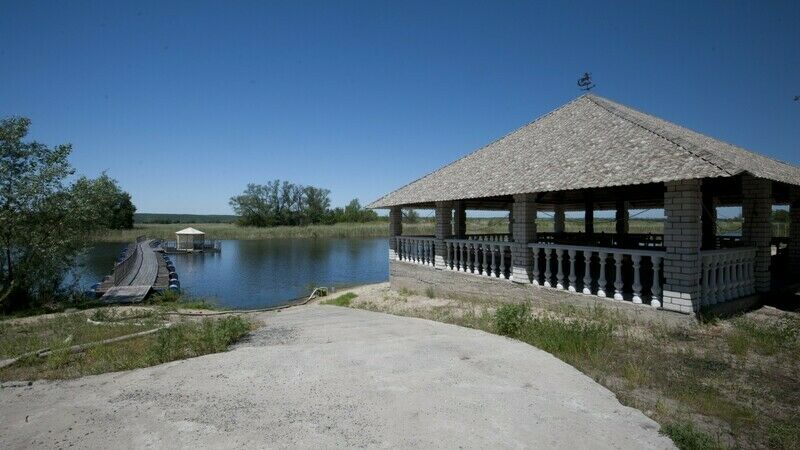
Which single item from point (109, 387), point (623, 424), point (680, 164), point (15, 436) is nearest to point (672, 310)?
point (680, 164)

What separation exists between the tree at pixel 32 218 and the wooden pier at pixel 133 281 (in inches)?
130

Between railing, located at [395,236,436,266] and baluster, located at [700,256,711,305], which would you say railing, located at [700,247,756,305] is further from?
railing, located at [395,236,436,266]

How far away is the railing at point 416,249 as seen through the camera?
46.4 feet

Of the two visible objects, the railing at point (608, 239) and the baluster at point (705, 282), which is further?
the railing at point (608, 239)

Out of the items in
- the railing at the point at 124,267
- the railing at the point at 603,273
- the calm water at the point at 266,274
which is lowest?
the calm water at the point at 266,274

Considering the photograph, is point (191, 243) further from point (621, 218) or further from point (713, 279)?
point (713, 279)

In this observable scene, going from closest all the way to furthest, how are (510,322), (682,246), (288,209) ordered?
(510,322), (682,246), (288,209)

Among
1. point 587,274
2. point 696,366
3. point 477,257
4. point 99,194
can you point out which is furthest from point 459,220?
point 99,194

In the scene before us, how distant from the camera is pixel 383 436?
11.5 feet

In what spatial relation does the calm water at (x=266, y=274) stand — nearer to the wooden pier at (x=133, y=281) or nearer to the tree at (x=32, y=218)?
the wooden pier at (x=133, y=281)

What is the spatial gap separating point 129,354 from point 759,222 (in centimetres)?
1230

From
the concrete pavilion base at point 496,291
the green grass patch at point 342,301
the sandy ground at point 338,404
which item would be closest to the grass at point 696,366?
the concrete pavilion base at point 496,291

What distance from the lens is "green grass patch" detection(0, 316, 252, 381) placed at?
18.4ft

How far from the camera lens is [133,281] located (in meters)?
21.7
